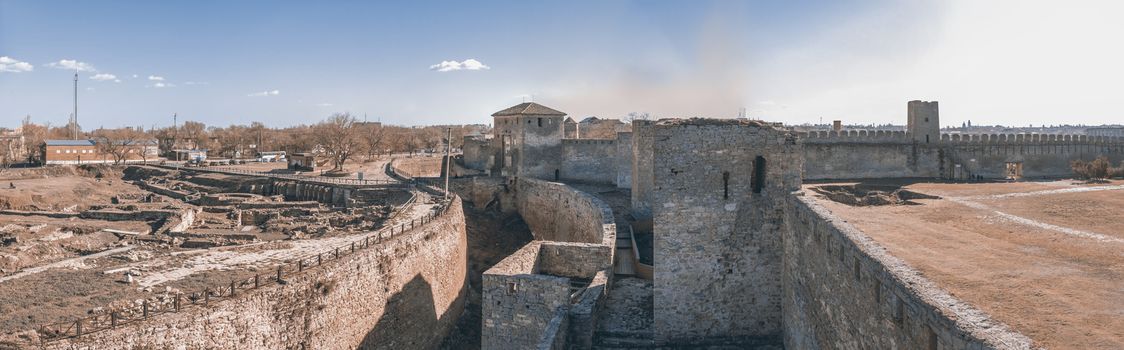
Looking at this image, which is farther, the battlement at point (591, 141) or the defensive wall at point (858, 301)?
the battlement at point (591, 141)

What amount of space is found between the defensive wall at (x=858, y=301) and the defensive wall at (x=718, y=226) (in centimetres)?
40

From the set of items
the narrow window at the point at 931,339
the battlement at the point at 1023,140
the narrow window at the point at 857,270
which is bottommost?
the narrow window at the point at 931,339

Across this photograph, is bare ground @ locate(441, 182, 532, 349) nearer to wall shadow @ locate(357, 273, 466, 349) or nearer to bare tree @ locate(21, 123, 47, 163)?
wall shadow @ locate(357, 273, 466, 349)

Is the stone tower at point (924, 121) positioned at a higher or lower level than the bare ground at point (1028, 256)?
higher

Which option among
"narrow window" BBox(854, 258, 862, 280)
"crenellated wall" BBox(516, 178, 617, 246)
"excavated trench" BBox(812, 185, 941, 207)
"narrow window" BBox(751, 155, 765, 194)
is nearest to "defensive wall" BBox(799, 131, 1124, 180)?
"excavated trench" BBox(812, 185, 941, 207)

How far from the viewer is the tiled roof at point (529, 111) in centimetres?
3775

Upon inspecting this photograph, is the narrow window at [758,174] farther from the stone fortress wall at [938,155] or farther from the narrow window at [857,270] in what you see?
the stone fortress wall at [938,155]

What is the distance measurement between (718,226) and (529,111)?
26.9 meters

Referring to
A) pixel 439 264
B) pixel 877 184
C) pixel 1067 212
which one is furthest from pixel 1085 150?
pixel 439 264

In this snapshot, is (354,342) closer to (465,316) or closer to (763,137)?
(465,316)

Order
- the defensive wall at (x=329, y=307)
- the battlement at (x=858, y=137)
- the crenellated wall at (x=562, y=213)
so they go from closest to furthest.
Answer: the defensive wall at (x=329, y=307), the crenellated wall at (x=562, y=213), the battlement at (x=858, y=137)

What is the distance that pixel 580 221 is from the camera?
1056 inches

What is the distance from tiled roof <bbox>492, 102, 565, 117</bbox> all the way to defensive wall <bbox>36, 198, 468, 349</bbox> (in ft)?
44.9

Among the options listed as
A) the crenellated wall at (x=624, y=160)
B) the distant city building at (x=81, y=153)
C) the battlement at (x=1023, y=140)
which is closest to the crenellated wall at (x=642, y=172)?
the crenellated wall at (x=624, y=160)
